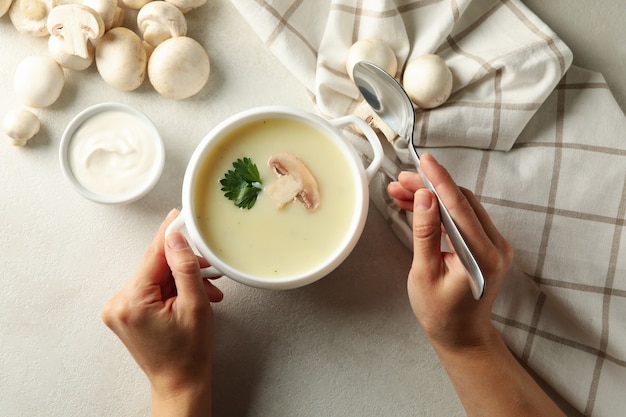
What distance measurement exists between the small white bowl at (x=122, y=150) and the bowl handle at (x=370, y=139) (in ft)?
1.02

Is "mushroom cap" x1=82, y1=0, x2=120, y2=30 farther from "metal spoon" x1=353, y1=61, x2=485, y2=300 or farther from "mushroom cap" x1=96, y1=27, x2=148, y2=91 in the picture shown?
"metal spoon" x1=353, y1=61, x2=485, y2=300

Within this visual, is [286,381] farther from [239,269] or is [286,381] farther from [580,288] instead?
[580,288]

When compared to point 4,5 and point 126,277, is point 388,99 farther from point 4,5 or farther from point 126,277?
point 4,5

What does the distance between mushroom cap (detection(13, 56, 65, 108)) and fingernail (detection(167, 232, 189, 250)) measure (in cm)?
38

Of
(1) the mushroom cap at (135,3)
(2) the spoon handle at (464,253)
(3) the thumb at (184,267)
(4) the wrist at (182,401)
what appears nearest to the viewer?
(2) the spoon handle at (464,253)

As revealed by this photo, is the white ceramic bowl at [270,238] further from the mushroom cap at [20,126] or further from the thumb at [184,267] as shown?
the mushroom cap at [20,126]

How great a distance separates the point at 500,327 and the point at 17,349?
851mm

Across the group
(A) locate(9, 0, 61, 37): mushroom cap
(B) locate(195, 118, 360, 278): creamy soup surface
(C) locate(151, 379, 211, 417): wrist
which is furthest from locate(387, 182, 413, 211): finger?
(A) locate(9, 0, 61, 37): mushroom cap

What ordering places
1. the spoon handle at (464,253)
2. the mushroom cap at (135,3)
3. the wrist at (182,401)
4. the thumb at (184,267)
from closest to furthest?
the spoon handle at (464,253), the thumb at (184,267), the wrist at (182,401), the mushroom cap at (135,3)

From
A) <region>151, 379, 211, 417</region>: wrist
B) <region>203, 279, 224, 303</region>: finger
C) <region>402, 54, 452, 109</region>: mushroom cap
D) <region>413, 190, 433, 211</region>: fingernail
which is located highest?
<region>402, 54, 452, 109</region>: mushroom cap

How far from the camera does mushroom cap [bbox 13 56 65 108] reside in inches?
42.2

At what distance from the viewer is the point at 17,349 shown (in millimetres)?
1117

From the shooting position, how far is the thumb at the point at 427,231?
2.84 feet

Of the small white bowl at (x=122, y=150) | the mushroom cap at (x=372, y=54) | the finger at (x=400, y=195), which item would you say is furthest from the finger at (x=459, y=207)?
the small white bowl at (x=122, y=150)
